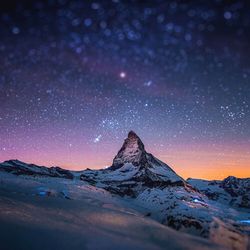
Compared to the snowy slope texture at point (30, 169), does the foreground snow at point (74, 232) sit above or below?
below

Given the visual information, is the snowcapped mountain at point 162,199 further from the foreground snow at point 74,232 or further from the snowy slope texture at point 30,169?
the foreground snow at point 74,232

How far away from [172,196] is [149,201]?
11372 millimetres

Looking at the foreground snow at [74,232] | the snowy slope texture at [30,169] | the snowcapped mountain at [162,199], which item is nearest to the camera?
the foreground snow at [74,232]

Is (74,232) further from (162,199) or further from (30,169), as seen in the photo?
(30,169)

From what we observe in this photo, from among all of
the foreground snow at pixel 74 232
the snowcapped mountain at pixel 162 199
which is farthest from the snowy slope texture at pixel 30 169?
the foreground snow at pixel 74 232

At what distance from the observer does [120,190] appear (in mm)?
159875

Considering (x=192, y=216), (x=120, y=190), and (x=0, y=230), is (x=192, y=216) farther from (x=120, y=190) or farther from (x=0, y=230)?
(x=0, y=230)

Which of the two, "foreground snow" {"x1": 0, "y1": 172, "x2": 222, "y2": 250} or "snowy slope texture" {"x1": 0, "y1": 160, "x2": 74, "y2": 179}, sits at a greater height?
"snowy slope texture" {"x1": 0, "y1": 160, "x2": 74, "y2": 179}

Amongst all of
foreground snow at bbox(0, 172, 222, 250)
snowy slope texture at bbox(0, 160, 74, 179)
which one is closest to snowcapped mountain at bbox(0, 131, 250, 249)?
snowy slope texture at bbox(0, 160, 74, 179)

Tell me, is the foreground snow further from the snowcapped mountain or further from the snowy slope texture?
the snowy slope texture

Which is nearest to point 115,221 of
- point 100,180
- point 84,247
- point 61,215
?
point 61,215

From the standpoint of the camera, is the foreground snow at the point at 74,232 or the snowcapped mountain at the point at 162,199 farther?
the snowcapped mountain at the point at 162,199

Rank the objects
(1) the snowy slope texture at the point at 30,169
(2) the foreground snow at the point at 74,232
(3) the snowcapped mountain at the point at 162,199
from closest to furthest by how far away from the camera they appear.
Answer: (2) the foreground snow at the point at 74,232 < (3) the snowcapped mountain at the point at 162,199 < (1) the snowy slope texture at the point at 30,169

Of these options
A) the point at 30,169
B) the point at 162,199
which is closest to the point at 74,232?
the point at 162,199
